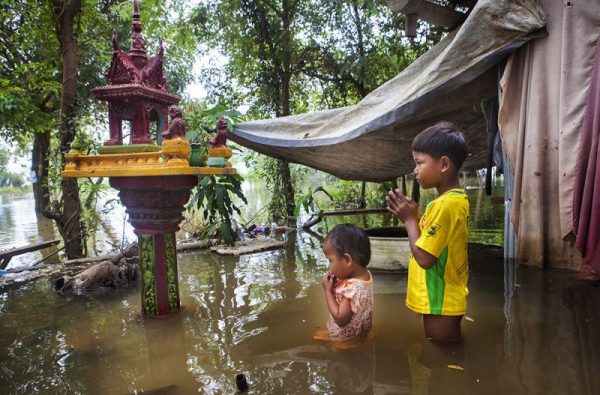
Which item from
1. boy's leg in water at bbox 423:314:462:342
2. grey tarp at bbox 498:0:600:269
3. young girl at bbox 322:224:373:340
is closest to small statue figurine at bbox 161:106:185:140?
young girl at bbox 322:224:373:340

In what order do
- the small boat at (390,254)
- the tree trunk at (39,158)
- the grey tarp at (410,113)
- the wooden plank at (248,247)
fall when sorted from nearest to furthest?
the grey tarp at (410,113)
the small boat at (390,254)
the wooden plank at (248,247)
the tree trunk at (39,158)

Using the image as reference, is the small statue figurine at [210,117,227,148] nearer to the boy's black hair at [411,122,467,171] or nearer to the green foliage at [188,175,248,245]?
the boy's black hair at [411,122,467,171]

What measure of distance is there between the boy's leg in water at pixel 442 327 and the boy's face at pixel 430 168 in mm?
754

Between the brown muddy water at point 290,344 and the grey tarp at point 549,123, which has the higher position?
the grey tarp at point 549,123

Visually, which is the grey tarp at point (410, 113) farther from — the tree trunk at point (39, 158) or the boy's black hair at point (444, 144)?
the tree trunk at point (39, 158)

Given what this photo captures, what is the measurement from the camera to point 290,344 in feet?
8.56

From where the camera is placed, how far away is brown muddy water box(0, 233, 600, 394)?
2.08 meters

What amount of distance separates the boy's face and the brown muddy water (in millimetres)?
979

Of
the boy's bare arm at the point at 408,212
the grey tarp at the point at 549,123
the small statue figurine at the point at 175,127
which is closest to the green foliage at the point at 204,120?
the small statue figurine at the point at 175,127

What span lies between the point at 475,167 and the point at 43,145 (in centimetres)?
1182

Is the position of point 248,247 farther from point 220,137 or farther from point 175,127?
point 175,127

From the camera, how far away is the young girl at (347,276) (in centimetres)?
238

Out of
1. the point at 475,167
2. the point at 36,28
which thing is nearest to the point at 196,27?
the point at 36,28

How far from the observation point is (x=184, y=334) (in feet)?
9.42
